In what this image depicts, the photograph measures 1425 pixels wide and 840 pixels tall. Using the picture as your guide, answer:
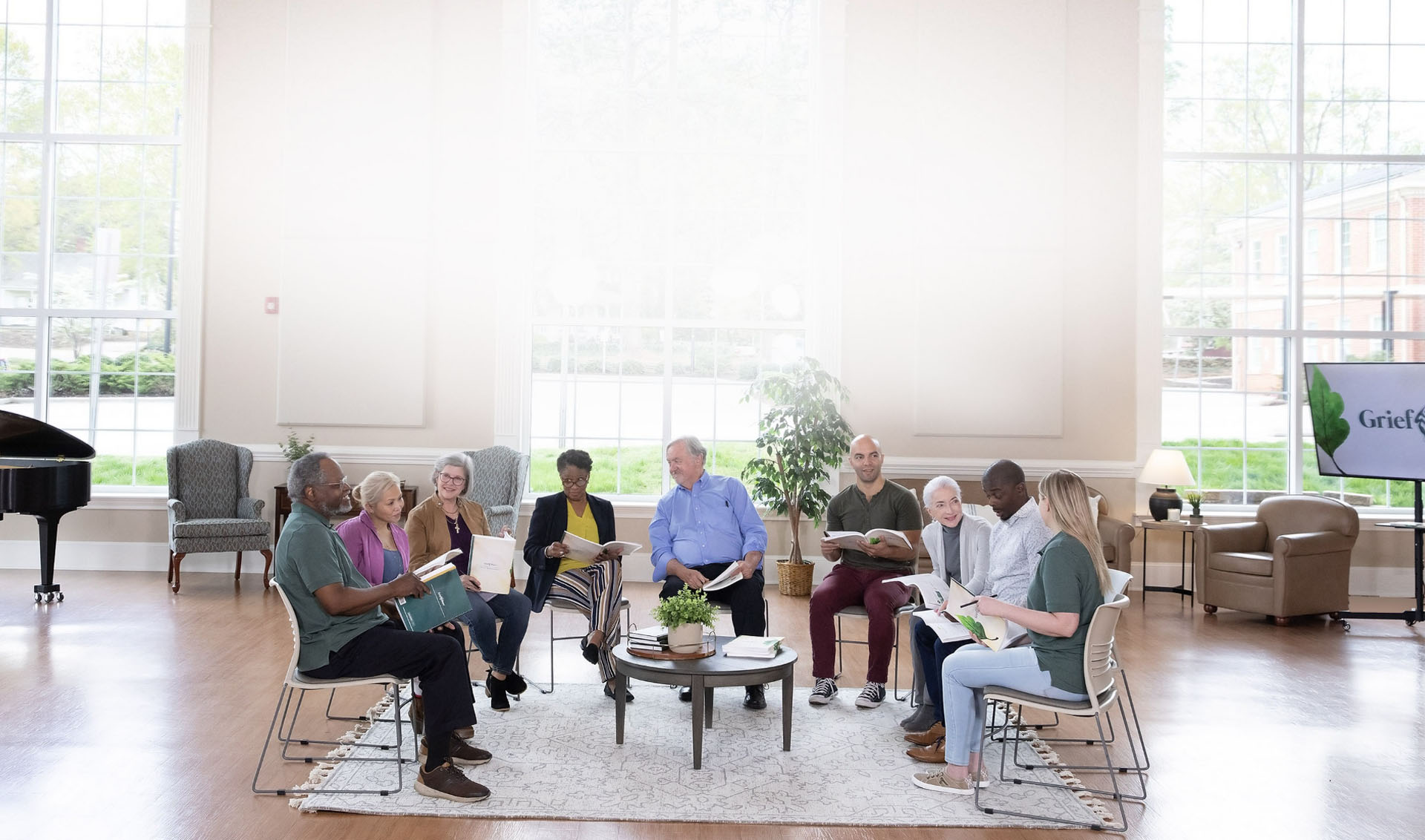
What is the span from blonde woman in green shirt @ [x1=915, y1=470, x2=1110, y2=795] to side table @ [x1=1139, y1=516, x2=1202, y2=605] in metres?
4.57

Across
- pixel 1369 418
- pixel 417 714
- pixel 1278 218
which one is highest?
pixel 1278 218

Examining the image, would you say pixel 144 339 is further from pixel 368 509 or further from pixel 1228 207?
pixel 1228 207

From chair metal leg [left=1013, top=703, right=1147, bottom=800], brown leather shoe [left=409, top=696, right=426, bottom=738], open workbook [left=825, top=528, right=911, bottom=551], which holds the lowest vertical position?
chair metal leg [left=1013, top=703, right=1147, bottom=800]

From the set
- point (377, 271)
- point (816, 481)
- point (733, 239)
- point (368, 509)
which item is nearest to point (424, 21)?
point (377, 271)

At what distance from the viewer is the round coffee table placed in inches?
148

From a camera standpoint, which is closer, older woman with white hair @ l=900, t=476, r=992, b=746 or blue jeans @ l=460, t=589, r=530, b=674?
older woman with white hair @ l=900, t=476, r=992, b=746

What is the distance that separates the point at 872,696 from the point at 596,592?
133cm

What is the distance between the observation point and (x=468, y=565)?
15.4 feet

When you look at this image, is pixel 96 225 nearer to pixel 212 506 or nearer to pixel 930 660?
pixel 212 506

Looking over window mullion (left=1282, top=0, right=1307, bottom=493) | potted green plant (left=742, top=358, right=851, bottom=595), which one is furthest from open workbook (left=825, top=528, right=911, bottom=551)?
window mullion (left=1282, top=0, right=1307, bottom=493)

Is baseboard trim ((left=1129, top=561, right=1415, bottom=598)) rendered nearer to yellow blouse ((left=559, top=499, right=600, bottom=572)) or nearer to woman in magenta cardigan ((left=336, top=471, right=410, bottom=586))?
yellow blouse ((left=559, top=499, right=600, bottom=572))

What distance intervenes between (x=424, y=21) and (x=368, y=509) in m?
5.45

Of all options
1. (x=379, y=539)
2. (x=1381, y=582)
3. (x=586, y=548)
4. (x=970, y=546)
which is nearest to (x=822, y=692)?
(x=970, y=546)

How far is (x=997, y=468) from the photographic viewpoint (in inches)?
153
